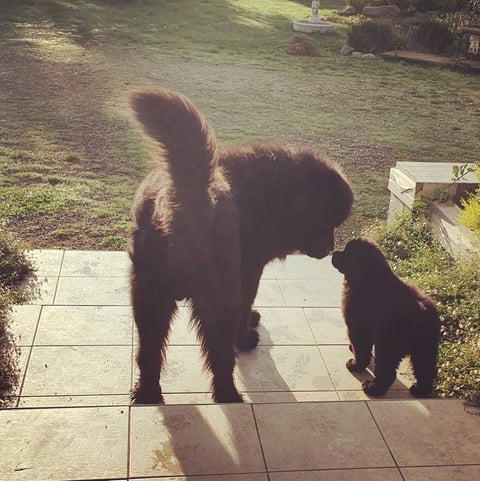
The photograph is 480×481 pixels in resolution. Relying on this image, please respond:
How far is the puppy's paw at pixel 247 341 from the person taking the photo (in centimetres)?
430

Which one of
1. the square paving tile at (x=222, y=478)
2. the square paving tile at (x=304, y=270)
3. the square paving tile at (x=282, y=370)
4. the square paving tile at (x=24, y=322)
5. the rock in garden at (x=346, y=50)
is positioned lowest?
the square paving tile at (x=304, y=270)

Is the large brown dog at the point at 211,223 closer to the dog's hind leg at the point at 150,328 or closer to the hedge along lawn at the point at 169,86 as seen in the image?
the dog's hind leg at the point at 150,328

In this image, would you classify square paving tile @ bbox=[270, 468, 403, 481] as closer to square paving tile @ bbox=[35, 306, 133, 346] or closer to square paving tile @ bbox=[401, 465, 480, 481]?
square paving tile @ bbox=[401, 465, 480, 481]

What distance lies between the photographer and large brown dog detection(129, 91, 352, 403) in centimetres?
280

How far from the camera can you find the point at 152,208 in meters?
3.31

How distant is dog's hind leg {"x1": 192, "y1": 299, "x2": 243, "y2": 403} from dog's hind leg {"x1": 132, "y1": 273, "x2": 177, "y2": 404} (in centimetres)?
18

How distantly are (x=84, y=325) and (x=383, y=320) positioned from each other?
6.86 ft

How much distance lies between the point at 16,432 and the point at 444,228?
14.0 ft

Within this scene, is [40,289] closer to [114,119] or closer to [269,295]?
[269,295]

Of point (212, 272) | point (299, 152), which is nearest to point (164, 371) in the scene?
point (212, 272)

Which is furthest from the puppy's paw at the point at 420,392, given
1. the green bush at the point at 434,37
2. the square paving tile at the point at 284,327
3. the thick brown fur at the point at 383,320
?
the green bush at the point at 434,37

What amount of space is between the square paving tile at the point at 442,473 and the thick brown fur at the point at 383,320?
3.68 ft

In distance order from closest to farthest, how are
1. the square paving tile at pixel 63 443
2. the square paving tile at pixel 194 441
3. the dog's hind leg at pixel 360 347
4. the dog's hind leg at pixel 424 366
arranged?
the square paving tile at pixel 63 443 < the square paving tile at pixel 194 441 < the dog's hind leg at pixel 424 366 < the dog's hind leg at pixel 360 347

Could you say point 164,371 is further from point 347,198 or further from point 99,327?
point 347,198
